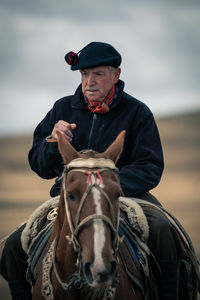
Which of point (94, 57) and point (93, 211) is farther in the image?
point (94, 57)

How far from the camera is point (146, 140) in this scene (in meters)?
5.59

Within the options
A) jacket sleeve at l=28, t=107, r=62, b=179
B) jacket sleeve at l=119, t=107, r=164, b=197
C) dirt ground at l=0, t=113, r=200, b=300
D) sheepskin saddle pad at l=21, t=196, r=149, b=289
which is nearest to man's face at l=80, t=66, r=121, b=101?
jacket sleeve at l=119, t=107, r=164, b=197

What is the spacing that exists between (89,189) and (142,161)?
5.26 feet

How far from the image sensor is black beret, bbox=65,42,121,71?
5457mm

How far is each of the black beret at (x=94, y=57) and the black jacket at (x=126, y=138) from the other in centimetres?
34

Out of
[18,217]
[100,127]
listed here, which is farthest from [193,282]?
[18,217]

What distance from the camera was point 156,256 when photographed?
5.23 metres

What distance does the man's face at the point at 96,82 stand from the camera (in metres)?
5.51

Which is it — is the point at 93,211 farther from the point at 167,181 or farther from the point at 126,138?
the point at 167,181

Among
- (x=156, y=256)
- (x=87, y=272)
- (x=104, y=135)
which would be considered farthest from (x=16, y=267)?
(x=87, y=272)

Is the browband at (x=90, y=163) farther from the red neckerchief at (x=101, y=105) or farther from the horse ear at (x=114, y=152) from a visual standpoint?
the red neckerchief at (x=101, y=105)

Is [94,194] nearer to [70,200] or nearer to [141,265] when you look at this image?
[70,200]

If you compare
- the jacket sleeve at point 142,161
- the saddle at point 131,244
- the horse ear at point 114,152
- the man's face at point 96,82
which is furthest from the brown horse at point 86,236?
the man's face at point 96,82

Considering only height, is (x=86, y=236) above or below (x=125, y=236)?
above
